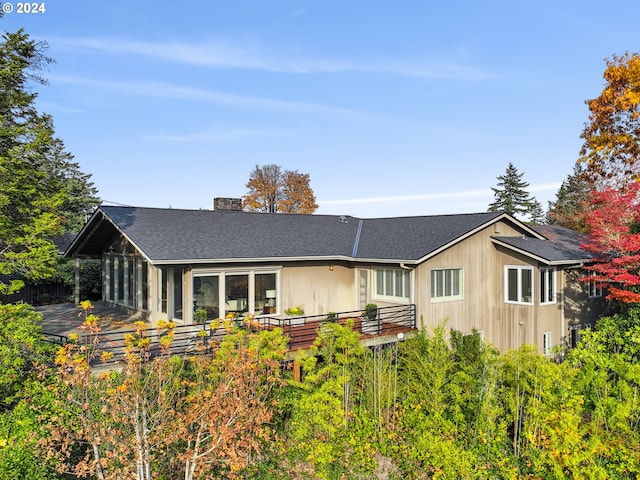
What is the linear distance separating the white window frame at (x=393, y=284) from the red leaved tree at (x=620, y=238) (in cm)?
614

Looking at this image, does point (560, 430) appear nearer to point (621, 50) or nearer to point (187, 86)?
point (187, 86)

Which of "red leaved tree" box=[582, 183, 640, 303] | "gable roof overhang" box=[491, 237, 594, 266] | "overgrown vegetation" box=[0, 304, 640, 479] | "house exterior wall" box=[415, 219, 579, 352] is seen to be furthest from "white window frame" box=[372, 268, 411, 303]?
"red leaved tree" box=[582, 183, 640, 303]

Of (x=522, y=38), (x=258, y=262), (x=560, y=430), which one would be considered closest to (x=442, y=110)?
(x=522, y=38)

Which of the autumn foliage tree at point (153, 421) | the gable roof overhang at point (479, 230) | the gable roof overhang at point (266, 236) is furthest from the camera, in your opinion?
the gable roof overhang at point (479, 230)

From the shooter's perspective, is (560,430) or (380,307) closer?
(560,430)

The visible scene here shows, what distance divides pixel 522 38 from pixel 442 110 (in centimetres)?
482

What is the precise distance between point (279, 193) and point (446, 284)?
41.2 m

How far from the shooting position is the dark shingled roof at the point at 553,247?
17195mm

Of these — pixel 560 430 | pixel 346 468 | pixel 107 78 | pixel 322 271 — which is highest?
pixel 107 78

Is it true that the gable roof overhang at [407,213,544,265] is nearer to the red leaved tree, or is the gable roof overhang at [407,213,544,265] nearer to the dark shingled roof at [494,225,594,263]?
the dark shingled roof at [494,225,594,263]

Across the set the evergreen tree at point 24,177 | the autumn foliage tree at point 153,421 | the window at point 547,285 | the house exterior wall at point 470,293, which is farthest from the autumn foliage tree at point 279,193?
the autumn foliage tree at point 153,421

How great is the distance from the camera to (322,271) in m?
18.4

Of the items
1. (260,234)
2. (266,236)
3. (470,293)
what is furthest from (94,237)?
(470,293)

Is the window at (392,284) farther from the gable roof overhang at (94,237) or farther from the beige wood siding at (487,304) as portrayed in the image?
the gable roof overhang at (94,237)
